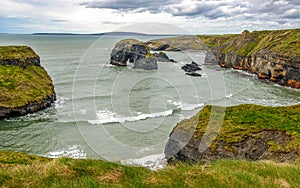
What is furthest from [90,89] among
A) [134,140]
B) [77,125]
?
[134,140]

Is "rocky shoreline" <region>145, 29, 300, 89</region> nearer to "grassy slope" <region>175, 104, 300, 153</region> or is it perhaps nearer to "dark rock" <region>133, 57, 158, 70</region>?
"dark rock" <region>133, 57, 158, 70</region>

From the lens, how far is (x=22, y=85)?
4119cm

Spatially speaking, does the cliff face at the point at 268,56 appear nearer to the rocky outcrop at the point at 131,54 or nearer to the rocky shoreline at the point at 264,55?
the rocky shoreline at the point at 264,55

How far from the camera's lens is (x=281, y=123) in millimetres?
17844

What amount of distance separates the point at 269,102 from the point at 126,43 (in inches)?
2510

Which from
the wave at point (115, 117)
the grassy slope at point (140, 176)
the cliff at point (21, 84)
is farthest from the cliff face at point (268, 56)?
the grassy slope at point (140, 176)

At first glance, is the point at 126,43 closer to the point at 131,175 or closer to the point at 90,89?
the point at 90,89

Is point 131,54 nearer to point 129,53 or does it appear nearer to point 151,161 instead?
point 129,53

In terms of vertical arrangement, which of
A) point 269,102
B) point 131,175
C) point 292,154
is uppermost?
point 131,175

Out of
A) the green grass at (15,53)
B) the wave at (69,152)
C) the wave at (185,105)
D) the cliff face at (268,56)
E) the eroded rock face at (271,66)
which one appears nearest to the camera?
the wave at (69,152)

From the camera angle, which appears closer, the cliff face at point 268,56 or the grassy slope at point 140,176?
the grassy slope at point 140,176

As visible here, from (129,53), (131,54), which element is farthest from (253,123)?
(129,53)

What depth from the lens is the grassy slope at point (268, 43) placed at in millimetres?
69375

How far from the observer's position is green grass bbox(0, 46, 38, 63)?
47438 mm
